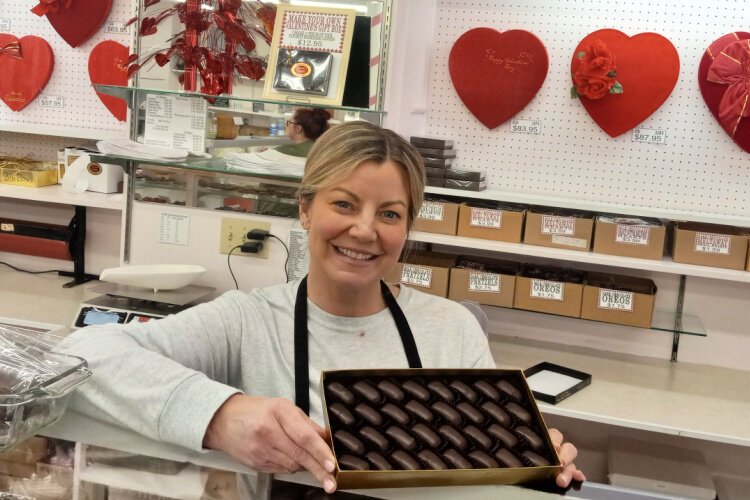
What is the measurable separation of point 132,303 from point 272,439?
6.96 feet

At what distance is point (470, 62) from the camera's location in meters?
3.30

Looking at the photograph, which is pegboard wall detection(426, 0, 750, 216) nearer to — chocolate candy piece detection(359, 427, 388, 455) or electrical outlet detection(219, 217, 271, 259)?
electrical outlet detection(219, 217, 271, 259)

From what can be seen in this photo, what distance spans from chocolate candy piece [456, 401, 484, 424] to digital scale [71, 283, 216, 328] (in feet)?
6.34

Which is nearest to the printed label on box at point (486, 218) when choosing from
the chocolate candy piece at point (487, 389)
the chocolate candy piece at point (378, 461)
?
the chocolate candy piece at point (487, 389)

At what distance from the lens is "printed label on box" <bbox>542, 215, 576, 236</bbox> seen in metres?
3.00

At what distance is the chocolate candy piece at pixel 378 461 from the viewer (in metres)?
0.89

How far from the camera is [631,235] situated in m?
2.96

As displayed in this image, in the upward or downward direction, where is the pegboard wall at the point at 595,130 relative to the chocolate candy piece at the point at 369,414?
Result: upward

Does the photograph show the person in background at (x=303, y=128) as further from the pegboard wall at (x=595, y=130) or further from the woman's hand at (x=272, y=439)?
the woman's hand at (x=272, y=439)

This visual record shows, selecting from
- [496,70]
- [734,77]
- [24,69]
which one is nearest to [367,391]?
[496,70]

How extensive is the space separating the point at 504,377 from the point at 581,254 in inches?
77.5

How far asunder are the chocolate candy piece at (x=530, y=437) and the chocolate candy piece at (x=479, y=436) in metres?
0.05

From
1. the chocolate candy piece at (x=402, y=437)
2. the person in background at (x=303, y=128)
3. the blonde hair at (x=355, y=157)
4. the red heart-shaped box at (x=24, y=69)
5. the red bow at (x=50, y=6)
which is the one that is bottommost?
the chocolate candy piece at (x=402, y=437)

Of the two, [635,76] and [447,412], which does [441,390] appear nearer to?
[447,412]
